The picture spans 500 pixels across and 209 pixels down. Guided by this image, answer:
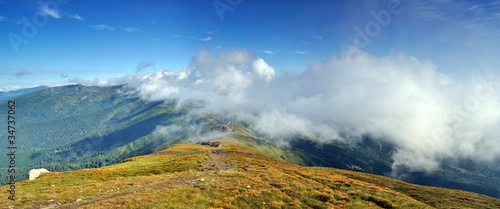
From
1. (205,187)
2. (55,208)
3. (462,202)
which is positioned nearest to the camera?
(55,208)

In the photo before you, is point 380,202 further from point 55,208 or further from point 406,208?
point 55,208

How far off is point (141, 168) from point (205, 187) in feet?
104

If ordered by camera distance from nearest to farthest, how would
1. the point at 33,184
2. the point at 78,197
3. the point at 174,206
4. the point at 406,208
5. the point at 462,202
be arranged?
the point at 174,206 < the point at 406,208 < the point at 78,197 < the point at 462,202 < the point at 33,184

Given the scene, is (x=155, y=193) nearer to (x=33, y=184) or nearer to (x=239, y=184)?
(x=239, y=184)

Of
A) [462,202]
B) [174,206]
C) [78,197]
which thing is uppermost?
[174,206]

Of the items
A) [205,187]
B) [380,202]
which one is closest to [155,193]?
[205,187]

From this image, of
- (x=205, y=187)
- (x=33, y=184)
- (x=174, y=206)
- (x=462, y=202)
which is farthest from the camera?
(x=33, y=184)

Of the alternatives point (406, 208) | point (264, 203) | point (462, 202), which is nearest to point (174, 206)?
point (264, 203)

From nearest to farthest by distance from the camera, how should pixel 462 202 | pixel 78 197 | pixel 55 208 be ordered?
pixel 55 208, pixel 78 197, pixel 462 202

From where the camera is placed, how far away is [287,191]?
24.1 m

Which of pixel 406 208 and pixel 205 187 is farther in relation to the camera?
pixel 205 187

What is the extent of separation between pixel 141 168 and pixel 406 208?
173 feet

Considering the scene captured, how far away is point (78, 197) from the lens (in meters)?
22.9

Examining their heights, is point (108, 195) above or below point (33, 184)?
above
